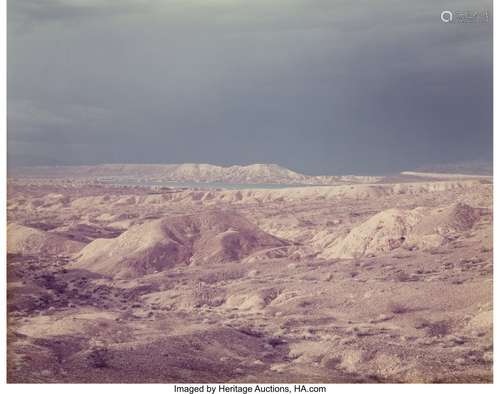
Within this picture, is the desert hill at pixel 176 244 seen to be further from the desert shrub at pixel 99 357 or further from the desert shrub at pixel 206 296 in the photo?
the desert shrub at pixel 99 357

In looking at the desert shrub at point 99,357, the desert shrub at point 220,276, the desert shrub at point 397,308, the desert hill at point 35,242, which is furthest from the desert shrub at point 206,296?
the desert shrub at point 397,308

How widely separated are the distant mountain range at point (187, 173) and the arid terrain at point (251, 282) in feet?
0.83

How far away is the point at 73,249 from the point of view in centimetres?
1284

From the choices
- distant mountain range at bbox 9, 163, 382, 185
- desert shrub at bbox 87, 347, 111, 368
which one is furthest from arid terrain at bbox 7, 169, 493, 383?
distant mountain range at bbox 9, 163, 382, 185

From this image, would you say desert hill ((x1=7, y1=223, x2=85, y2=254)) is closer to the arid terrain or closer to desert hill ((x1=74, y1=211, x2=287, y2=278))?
the arid terrain

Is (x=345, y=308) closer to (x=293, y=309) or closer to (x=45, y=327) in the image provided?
(x=293, y=309)

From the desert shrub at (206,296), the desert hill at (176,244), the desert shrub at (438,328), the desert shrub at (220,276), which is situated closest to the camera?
the desert shrub at (438,328)

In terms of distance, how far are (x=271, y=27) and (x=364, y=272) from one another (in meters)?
4.91

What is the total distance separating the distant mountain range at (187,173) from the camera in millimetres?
12516

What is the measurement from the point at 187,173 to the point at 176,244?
60.3 inches

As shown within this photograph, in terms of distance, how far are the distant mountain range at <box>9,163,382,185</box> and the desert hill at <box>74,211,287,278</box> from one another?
82cm

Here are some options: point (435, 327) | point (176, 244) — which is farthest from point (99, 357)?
point (435, 327)

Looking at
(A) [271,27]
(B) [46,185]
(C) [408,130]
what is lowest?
(B) [46,185]

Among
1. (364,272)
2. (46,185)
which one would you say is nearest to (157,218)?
(46,185)
